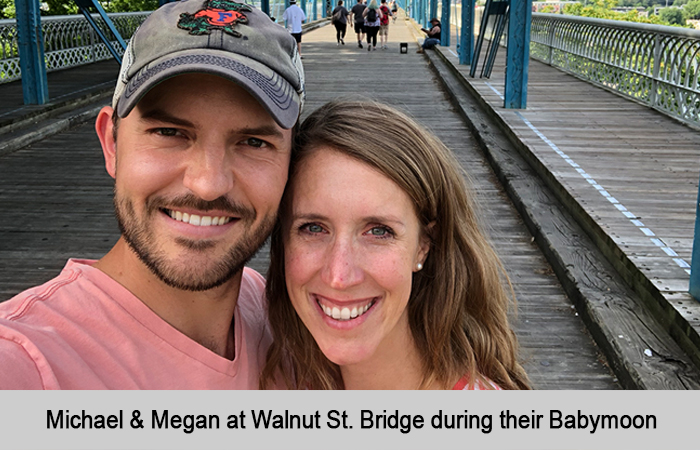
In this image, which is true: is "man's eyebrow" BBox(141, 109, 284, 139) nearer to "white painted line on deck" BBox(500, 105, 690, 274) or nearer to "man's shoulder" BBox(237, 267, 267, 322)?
"man's shoulder" BBox(237, 267, 267, 322)

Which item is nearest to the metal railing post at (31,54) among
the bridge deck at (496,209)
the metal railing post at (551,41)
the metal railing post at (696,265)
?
the bridge deck at (496,209)

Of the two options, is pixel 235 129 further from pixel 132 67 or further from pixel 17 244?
pixel 17 244

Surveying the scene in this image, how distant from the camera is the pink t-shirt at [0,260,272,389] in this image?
1.43 meters

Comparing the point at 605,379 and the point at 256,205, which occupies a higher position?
the point at 256,205

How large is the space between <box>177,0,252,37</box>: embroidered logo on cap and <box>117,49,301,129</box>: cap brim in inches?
2.9

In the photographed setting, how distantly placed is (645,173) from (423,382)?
616 centimetres

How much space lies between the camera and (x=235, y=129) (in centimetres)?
174

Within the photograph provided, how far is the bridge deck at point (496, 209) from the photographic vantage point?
177 inches

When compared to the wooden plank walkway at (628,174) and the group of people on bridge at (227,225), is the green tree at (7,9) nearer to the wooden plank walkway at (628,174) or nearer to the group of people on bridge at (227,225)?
the wooden plank walkway at (628,174)

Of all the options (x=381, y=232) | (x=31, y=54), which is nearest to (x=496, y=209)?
(x=381, y=232)

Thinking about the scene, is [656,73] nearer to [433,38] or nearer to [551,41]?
[551,41]

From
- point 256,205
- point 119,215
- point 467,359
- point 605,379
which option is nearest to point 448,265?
point 467,359

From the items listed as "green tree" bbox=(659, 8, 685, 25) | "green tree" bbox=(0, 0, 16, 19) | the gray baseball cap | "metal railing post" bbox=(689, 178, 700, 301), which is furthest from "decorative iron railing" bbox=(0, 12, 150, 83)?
"green tree" bbox=(659, 8, 685, 25)

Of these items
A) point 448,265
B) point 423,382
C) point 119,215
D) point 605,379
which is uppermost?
point 119,215
